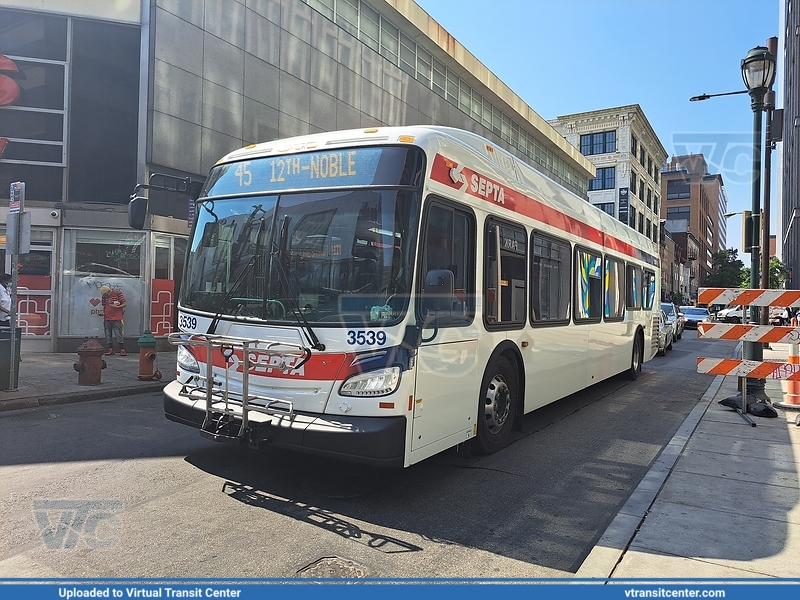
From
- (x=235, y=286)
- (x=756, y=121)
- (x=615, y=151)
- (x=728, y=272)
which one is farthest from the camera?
(x=728, y=272)

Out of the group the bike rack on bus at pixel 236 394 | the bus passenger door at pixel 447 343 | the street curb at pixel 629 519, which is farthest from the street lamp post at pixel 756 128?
the bike rack on bus at pixel 236 394

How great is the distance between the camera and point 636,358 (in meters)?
13.1

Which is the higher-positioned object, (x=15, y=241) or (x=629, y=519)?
(x=15, y=241)

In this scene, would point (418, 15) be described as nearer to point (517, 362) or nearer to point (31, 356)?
point (31, 356)

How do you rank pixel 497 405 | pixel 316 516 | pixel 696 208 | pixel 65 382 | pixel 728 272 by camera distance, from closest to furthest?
pixel 316 516 → pixel 497 405 → pixel 65 382 → pixel 728 272 → pixel 696 208

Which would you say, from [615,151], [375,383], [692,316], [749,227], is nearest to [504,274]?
[375,383]

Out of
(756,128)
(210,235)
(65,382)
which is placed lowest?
(65,382)

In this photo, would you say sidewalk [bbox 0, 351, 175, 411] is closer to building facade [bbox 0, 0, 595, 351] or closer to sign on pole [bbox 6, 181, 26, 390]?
sign on pole [bbox 6, 181, 26, 390]

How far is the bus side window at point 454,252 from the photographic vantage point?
4980 millimetres

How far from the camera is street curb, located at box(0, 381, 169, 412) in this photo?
854cm

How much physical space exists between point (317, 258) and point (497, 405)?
104 inches

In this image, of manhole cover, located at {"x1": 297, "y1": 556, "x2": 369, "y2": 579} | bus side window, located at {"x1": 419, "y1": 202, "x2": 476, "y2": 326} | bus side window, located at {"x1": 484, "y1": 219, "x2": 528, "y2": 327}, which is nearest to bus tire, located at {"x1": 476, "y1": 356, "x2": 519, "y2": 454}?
bus side window, located at {"x1": 484, "y1": 219, "x2": 528, "y2": 327}

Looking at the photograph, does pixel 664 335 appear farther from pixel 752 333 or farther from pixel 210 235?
pixel 210 235

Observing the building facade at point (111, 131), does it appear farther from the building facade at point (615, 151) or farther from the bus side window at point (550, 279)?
the building facade at point (615, 151)
